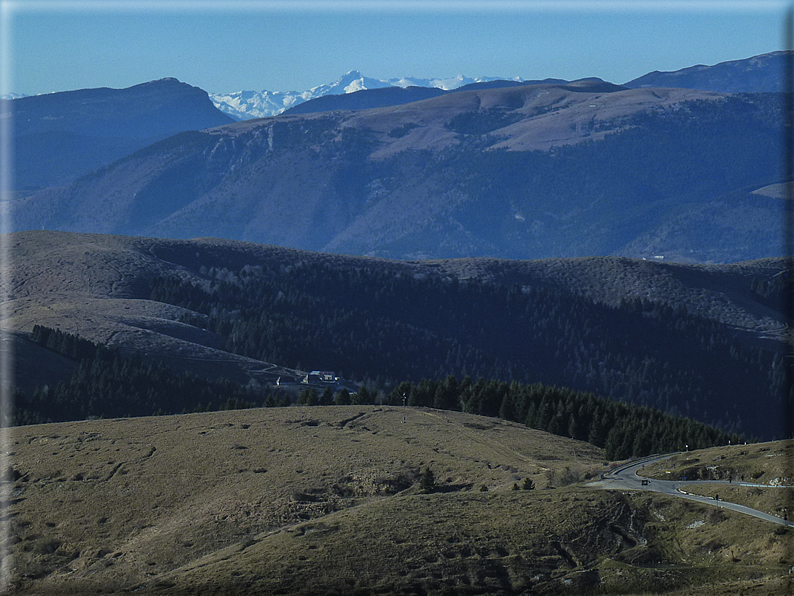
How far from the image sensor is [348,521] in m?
73.9

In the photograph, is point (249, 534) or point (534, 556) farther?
point (249, 534)

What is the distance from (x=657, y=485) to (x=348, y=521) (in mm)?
23175

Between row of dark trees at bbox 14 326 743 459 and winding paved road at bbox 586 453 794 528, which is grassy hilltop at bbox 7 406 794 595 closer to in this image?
winding paved road at bbox 586 453 794 528

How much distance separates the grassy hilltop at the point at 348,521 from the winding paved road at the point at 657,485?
5.14 ft

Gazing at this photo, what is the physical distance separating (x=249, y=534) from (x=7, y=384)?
320ft

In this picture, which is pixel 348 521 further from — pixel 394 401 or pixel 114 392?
pixel 114 392

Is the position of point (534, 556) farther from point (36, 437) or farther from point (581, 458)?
point (36, 437)

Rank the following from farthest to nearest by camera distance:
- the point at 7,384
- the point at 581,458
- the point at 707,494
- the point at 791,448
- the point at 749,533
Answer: the point at 7,384 < the point at 581,458 < the point at 791,448 < the point at 707,494 < the point at 749,533

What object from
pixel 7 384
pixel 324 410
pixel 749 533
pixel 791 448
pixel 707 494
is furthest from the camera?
pixel 7 384

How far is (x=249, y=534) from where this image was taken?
250 ft

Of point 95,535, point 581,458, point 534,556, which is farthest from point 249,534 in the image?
point 581,458

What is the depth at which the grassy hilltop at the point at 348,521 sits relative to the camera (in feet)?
211

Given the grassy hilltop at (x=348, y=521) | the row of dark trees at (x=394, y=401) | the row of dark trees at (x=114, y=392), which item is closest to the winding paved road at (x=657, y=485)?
the grassy hilltop at (x=348, y=521)

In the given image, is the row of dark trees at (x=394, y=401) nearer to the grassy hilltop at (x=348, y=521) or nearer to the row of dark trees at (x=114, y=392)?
the row of dark trees at (x=114, y=392)
